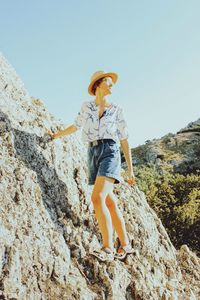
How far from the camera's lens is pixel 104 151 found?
18.8 ft

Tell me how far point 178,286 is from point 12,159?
11.5 ft

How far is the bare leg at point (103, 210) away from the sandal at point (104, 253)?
0.06m

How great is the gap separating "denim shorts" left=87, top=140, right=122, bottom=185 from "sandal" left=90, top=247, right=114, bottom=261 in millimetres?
1020

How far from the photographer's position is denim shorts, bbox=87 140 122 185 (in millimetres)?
5641

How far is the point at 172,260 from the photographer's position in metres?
6.95

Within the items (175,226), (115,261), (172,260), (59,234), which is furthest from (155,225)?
(175,226)

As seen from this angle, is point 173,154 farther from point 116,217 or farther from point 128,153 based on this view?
point 116,217

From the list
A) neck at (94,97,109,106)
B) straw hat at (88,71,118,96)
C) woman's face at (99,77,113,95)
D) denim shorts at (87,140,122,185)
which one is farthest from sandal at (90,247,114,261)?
straw hat at (88,71,118,96)

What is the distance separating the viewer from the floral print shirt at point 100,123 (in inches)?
229

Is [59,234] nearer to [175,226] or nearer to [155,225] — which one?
[155,225]

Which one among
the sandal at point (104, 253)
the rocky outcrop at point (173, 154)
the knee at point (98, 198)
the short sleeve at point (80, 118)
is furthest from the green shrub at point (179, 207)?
the rocky outcrop at point (173, 154)

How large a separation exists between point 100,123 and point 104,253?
193 centimetres

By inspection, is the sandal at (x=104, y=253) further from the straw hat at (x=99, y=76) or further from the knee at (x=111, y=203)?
the straw hat at (x=99, y=76)

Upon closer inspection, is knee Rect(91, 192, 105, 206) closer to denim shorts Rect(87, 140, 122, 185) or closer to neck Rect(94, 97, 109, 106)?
denim shorts Rect(87, 140, 122, 185)
